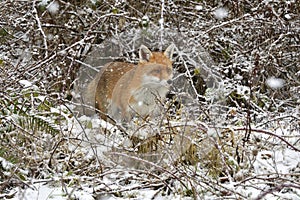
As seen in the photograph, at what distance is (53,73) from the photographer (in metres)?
5.43

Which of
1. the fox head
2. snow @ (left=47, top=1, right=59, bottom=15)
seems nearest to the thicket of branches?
snow @ (left=47, top=1, right=59, bottom=15)

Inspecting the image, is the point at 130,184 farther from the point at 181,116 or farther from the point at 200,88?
the point at 200,88

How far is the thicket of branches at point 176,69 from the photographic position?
3375mm

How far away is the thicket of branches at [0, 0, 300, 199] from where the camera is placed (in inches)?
133

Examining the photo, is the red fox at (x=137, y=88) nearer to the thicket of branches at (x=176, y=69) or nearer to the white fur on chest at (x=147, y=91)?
the white fur on chest at (x=147, y=91)

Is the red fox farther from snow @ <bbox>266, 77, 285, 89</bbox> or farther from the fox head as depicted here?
snow @ <bbox>266, 77, 285, 89</bbox>

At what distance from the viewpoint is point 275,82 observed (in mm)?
6160

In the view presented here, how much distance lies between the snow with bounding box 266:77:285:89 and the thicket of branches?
52 mm

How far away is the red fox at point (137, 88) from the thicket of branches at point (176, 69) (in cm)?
21

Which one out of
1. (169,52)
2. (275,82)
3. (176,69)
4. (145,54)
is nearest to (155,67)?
(145,54)

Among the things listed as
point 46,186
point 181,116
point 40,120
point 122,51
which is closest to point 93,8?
point 122,51

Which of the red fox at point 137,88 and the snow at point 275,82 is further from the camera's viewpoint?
the snow at point 275,82

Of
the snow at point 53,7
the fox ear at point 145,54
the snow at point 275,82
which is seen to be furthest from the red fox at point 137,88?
the snow at point 275,82

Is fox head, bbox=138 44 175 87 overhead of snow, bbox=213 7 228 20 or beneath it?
beneath
